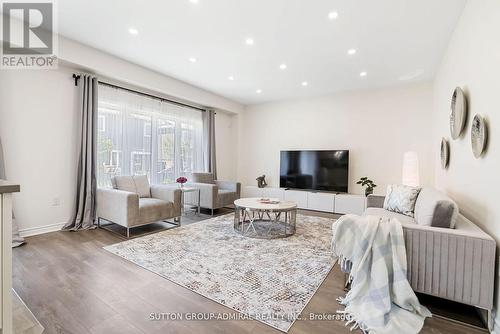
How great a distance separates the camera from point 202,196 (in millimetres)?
4805

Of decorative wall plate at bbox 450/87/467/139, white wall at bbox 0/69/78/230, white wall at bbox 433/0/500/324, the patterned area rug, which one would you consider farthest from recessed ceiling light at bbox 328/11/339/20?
white wall at bbox 0/69/78/230

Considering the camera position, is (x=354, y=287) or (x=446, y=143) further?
(x=446, y=143)

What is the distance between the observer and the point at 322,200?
521 centimetres

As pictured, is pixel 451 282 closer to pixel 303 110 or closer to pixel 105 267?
pixel 105 267

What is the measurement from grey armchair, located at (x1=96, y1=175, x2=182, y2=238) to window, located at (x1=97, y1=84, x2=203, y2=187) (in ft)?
1.57

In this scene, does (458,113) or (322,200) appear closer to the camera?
(458,113)

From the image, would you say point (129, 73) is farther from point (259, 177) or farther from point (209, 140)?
point (259, 177)

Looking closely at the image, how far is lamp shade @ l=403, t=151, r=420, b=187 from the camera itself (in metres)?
4.25

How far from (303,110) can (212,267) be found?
454 centimetres

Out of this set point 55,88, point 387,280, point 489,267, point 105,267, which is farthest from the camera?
point 55,88

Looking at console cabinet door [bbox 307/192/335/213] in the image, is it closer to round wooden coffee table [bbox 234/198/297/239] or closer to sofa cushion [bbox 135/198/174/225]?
round wooden coffee table [bbox 234/198/297/239]

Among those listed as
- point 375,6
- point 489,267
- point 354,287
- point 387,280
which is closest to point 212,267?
point 354,287

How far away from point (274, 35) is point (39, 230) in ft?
13.6

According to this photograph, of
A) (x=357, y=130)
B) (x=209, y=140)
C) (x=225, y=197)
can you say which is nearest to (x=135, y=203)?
(x=225, y=197)
